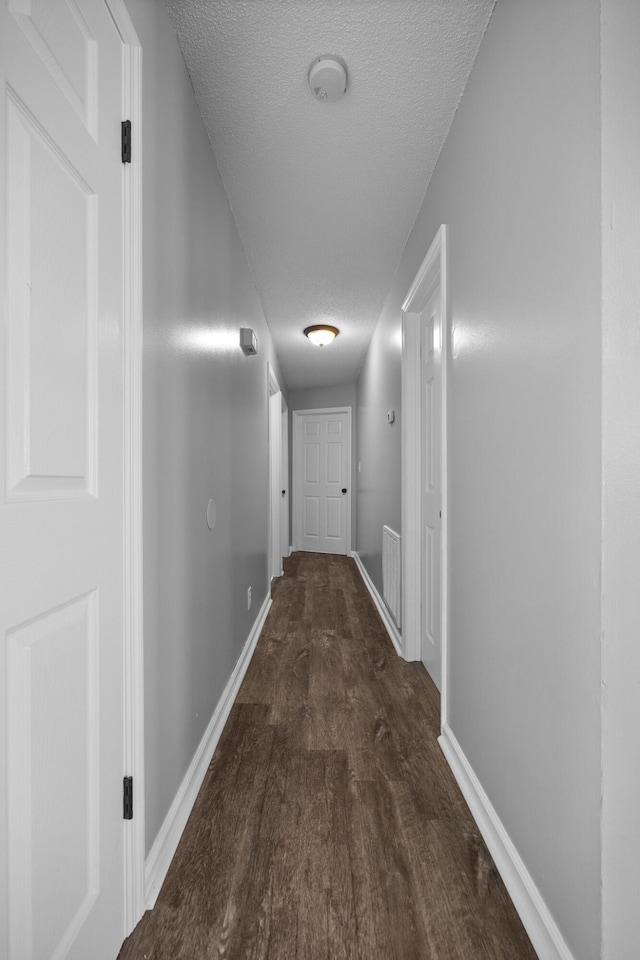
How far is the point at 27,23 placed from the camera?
2.31 ft

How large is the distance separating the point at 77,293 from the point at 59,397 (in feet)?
0.69

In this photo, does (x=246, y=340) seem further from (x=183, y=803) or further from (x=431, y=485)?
(x=183, y=803)

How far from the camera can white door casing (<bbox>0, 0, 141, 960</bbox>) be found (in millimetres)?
688

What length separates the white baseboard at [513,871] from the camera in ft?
3.15

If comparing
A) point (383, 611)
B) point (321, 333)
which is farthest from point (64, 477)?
point (321, 333)

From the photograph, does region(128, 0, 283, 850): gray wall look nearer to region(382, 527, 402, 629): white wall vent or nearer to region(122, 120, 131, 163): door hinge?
region(122, 120, 131, 163): door hinge

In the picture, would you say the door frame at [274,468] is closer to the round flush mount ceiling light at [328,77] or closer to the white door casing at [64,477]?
the round flush mount ceiling light at [328,77]

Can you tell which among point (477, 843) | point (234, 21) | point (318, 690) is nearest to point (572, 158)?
point (234, 21)

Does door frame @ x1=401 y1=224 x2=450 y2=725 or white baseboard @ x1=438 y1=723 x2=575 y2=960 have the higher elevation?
door frame @ x1=401 y1=224 x2=450 y2=725

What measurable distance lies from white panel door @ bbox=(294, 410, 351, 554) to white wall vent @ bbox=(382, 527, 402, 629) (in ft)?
9.17

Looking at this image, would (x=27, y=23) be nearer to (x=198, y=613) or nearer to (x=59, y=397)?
(x=59, y=397)

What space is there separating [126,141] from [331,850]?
6.19 feet

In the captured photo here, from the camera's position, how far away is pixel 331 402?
6355mm

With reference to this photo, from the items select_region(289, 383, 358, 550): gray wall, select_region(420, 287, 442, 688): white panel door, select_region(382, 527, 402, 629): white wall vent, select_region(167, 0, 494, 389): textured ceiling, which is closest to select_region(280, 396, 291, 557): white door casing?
select_region(289, 383, 358, 550): gray wall
